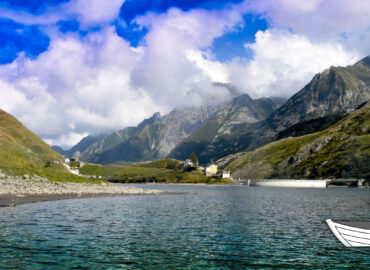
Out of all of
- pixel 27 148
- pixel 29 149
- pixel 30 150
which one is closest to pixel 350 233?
pixel 30 150

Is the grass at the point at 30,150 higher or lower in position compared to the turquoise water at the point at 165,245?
higher

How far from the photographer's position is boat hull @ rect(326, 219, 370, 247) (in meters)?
26.8

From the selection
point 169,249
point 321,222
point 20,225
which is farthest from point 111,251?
point 321,222

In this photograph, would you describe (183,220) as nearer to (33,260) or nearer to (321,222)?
(321,222)

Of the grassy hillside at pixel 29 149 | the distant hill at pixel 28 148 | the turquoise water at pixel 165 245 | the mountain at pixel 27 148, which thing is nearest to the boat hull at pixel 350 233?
the turquoise water at pixel 165 245

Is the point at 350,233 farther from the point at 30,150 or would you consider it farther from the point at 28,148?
the point at 28,148

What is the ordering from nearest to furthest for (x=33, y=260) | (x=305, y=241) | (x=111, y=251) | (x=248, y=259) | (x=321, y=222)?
Answer: (x=33, y=260)
(x=248, y=259)
(x=111, y=251)
(x=305, y=241)
(x=321, y=222)

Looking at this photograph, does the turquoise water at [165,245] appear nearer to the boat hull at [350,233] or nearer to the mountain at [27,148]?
the boat hull at [350,233]

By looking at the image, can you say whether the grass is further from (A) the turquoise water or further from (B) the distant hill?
(A) the turquoise water

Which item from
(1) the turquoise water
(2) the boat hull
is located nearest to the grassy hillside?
(1) the turquoise water

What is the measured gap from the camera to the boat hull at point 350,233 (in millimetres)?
26844

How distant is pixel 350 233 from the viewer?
27438 millimetres

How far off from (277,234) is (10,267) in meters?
30.5

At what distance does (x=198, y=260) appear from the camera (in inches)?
1069
